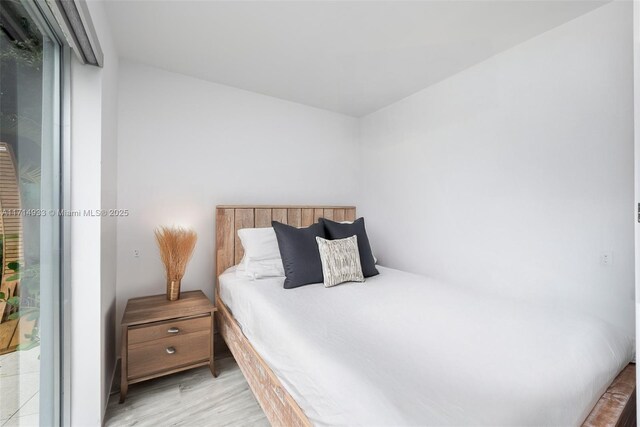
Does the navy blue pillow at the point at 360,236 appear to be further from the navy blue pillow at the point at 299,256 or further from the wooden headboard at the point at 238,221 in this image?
the wooden headboard at the point at 238,221

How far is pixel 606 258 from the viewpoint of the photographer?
172 cm

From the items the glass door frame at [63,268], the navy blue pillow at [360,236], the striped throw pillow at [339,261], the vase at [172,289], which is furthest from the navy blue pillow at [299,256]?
the glass door frame at [63,268]

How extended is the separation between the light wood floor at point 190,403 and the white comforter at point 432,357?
1.54 feet

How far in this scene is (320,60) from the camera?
2.36 metres

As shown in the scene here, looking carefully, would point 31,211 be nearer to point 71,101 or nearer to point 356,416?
point 71,101

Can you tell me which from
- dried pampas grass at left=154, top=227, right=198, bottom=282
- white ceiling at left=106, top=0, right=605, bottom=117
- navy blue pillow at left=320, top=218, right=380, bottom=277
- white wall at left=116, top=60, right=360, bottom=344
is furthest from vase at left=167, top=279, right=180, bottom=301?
white ceiling at left=106, top=0, right=605, bottom=117

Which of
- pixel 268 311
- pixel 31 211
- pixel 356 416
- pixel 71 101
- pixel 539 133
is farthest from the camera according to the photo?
pixel 539 133

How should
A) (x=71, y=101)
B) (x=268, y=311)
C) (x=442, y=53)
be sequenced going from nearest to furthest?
(x=71, y=101) < (x=268, y=311) < (x=442, y=53)

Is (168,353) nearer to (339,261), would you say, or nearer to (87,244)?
(87,244)

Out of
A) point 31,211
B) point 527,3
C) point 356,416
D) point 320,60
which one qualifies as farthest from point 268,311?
point 527,3

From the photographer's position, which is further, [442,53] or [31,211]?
[442,53]

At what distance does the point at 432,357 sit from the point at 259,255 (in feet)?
5.44

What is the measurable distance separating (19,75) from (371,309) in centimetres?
189

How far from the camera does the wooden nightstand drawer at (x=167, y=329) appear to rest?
1.90 metres
